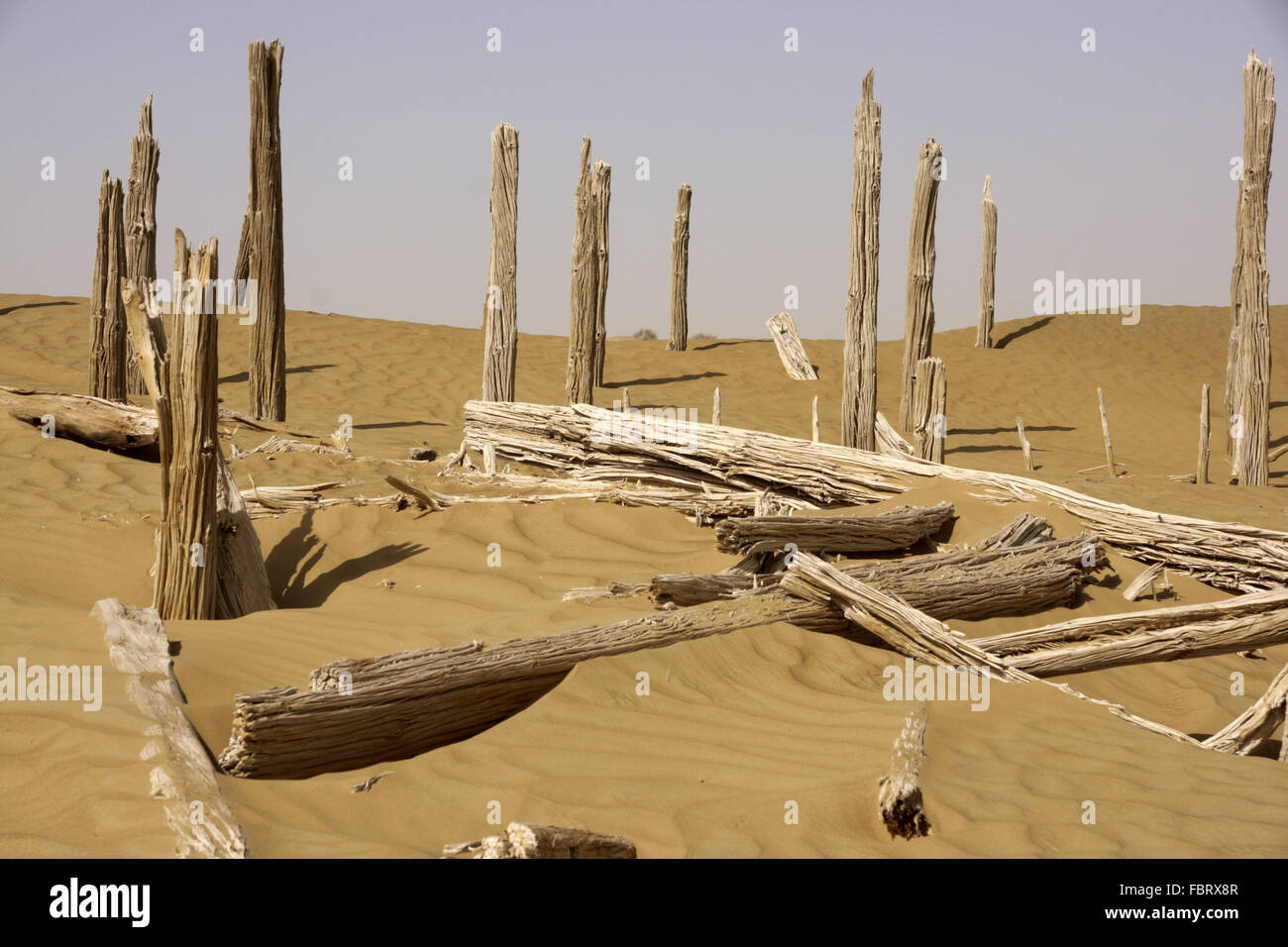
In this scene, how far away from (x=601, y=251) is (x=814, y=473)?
12.9 m

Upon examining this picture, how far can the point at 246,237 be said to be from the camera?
15578 mm

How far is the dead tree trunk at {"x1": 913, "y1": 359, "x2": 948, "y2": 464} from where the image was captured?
8.77 m

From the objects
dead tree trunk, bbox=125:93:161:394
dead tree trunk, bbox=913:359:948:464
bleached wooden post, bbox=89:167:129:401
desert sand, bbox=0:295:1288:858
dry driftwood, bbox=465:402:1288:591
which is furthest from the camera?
dead tree trunk, bbox=125:93:161:394

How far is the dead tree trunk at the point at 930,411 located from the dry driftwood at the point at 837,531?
8.43 ft

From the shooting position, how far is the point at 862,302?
36.5 ft

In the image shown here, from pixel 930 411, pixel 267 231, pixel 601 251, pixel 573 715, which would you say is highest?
pixel 601 251

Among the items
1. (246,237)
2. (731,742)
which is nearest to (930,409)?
(731,742)

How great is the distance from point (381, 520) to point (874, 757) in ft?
13.6

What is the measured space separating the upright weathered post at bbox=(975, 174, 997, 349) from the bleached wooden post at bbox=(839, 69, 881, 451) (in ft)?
38.7

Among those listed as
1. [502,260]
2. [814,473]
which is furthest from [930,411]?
[502,260]

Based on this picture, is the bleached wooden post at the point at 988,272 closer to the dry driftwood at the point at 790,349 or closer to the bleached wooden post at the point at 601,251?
the dry driftwood at the point at 790,349

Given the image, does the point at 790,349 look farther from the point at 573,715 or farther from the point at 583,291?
the point at 573,715

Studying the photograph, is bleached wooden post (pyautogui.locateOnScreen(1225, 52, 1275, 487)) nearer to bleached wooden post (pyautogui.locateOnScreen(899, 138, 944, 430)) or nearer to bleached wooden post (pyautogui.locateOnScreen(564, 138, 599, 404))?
bleached wooden post (pyautogui.locateOnScreen(899, 138, 944, 430))

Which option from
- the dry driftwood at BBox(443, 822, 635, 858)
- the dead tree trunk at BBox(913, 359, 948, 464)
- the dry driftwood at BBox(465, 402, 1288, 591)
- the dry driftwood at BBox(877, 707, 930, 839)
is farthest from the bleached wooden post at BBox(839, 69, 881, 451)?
the dry driftwood at BBox(443, 822, 635, 858)
